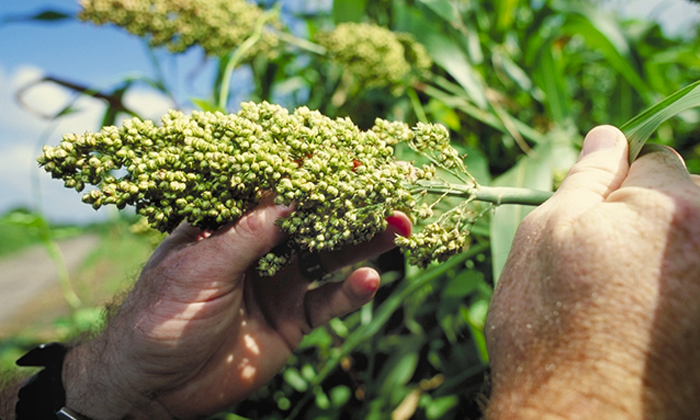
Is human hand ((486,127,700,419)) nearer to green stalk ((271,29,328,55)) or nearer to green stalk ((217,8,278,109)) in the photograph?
green stalk ((217,8,278,109))

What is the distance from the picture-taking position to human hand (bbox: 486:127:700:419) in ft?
2.63

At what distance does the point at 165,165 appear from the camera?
1121 millimetres

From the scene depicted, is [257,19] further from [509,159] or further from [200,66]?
[509,159]

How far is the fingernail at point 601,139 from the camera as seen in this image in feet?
3.94

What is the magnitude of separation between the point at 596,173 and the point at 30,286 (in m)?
14.0

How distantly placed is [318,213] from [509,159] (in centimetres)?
175

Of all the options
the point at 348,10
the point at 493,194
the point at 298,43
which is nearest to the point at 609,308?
the point at 493,194

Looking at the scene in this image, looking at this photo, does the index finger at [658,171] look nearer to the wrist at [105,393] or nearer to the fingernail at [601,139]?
the fingernail at [601,139]

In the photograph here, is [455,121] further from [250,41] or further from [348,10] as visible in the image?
[250,41]

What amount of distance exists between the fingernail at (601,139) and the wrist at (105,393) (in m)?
1.75

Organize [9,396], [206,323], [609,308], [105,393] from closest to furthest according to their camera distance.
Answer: [609,308] → [206,323] → [105,393] → [9,396]

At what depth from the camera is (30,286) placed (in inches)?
448

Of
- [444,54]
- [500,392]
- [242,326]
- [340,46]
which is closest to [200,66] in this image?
[340,46]

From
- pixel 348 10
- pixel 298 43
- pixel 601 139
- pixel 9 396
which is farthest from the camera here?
pixel 348 10
